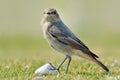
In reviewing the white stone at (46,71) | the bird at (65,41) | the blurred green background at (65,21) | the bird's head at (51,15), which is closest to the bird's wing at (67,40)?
the bird at (65,41)

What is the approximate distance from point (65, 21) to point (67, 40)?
836 inches

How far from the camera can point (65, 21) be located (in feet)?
113

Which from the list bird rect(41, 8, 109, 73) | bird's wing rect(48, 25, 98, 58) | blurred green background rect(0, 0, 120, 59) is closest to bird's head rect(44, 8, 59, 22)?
bird rect(41, 8, 109, 73)

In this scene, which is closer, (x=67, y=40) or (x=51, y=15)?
(x=67, y=40)

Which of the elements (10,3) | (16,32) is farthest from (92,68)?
(10,3)

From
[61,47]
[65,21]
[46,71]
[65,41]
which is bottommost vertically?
[65,21]

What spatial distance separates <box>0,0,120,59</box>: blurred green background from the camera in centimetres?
2739

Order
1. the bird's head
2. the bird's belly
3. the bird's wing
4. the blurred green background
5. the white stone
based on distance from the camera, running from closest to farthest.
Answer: the white stone → the bird's wing → the bird's belly → the bird's head → the blurred green background

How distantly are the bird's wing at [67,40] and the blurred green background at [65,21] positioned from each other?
37.8 ft

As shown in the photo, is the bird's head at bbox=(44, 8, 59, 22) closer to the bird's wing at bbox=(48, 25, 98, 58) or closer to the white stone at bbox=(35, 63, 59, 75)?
the bird's wing at bbox=(48, 25, 98, 58)

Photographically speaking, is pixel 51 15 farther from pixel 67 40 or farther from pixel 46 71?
pixel 46 71

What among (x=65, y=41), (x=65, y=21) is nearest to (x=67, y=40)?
(x=65, y=41)

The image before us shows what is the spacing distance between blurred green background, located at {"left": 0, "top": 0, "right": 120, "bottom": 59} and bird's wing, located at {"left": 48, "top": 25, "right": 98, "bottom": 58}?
37.8ft

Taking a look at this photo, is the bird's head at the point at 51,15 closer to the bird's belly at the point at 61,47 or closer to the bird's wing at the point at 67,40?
the bird's wing at the point at 67,40
